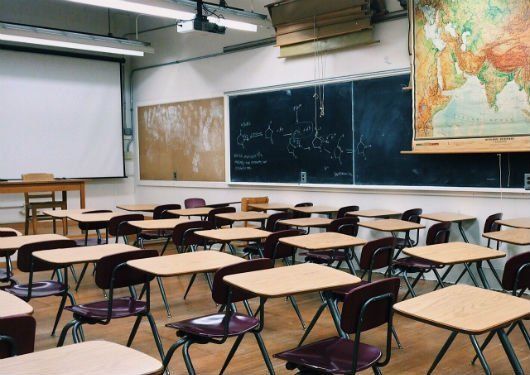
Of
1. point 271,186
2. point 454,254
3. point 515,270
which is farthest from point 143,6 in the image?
point 515,270

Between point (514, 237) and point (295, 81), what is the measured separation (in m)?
4.09

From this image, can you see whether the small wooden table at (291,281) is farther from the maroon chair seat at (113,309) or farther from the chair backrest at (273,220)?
the chair backrest at (273,220)

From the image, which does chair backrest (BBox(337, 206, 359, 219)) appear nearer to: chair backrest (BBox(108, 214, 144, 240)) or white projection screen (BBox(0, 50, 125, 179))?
chair backrest (BBox(108, 214, 144, 240))

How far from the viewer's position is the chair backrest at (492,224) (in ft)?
17.0

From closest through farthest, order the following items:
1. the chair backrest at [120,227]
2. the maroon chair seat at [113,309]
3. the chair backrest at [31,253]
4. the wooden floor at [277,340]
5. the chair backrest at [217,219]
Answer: the maroon chair seat at [113,309] < the wooden floor at [277,340] < the chair backrest at [31,253] < the chair backrest at [120,227] < the chair backrest at [217,219]

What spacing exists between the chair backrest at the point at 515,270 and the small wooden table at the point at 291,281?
0.96 metres

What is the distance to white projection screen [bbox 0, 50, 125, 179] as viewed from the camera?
30.6ft

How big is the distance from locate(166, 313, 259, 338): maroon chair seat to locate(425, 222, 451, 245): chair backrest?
8.22 feet

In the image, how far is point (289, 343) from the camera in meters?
3.97

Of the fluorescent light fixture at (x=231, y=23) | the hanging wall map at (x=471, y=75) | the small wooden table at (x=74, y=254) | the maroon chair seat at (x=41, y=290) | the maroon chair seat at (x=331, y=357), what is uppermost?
the fluorescent light fixture at (x=231, y=23)

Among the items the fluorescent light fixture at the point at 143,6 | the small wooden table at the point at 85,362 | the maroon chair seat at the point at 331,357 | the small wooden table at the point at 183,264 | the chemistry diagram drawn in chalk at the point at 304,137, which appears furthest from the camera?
the chemistry diagram drawn in chalk at the point at 304,137

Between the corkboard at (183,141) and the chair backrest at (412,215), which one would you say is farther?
the corkboard at (183,141)

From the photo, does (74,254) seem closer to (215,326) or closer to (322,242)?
(215,326)

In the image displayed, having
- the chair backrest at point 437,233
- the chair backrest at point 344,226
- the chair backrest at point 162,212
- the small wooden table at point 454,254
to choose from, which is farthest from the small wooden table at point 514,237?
the chair backrest at point 162,212
